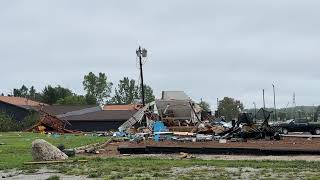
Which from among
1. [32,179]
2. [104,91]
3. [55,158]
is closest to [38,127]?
[55,158]

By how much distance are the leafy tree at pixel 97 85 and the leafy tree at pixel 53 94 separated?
37.8 ft

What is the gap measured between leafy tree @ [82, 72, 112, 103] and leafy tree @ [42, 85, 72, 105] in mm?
11522

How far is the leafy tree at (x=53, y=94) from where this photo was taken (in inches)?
5187

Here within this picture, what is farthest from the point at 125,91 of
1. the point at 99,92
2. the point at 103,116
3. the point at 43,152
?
the point at 43,152

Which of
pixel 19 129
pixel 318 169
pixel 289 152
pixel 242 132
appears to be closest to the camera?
pixel 318 169

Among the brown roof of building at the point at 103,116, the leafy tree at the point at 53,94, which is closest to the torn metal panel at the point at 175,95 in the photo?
the brown roof of building at the point at 103,116

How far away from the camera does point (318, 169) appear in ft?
55.6

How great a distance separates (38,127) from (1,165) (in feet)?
135

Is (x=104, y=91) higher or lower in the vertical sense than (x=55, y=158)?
higher

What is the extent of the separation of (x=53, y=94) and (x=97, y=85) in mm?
18971

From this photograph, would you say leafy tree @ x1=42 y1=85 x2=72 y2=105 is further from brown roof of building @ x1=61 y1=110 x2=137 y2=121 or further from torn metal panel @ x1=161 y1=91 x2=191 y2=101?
torn metal panel @ x1=161 y1=91 x2=191 y2=101

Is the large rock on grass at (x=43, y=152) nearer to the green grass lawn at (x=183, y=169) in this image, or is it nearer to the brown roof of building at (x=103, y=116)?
the green grass lawn at (x=183, y=169)

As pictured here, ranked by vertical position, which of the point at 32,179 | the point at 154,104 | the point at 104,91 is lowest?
the point at 32,179

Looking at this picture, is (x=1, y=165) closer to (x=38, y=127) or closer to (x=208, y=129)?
(x=208, y=129)
